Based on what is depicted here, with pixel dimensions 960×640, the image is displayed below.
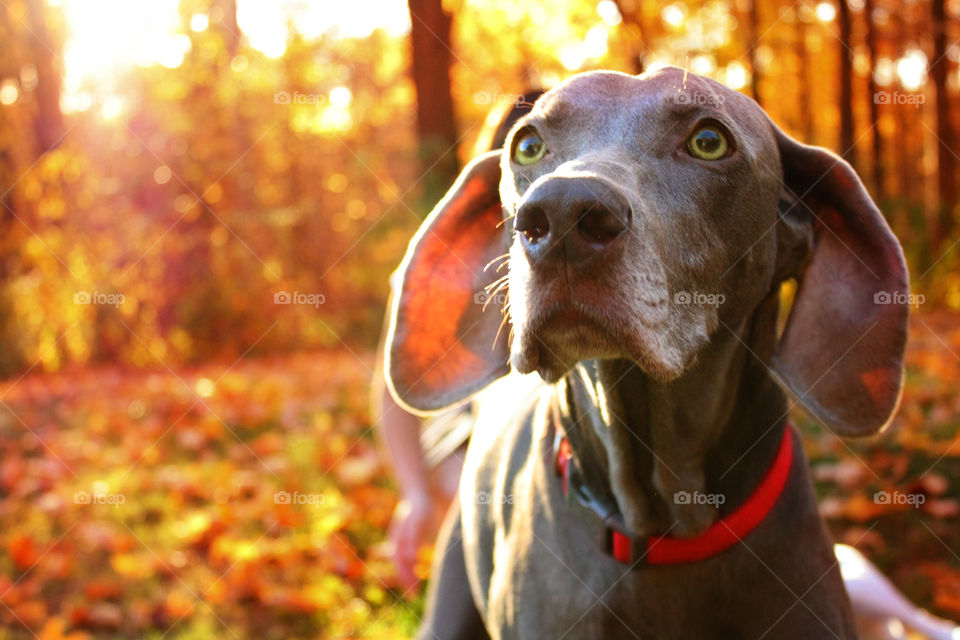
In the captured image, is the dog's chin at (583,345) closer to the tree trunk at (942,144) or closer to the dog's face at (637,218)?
the dog's face at (637,218)

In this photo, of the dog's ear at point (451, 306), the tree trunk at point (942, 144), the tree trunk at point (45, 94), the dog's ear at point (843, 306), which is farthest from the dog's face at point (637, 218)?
the tree trunk at point (45, 94)

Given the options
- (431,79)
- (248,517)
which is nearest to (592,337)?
(248,517)

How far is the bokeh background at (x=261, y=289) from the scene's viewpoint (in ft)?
13.8

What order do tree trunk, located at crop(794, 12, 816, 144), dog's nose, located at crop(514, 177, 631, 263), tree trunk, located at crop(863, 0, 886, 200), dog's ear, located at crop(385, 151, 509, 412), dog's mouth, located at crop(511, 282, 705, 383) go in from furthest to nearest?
1. tree trunk, located at crop(794, 12, 816, 144)
2. tree trunk, located at crop(863, 0, 886, 200)
3. dog's ear, located at crop(385, 151, 509, 412)
4. dog's mouth, located at crop(511, 282, 705, 383)
5. dog's nose, located at crop(514, 177, 631, 263)

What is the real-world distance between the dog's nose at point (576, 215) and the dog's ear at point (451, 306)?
853 millimetres

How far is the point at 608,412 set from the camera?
210 centimetres

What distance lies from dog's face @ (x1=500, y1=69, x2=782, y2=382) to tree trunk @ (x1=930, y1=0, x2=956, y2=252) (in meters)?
10.7

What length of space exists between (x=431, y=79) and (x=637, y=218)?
8.55m

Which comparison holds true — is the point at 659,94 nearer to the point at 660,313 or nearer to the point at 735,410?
the point at 660,313

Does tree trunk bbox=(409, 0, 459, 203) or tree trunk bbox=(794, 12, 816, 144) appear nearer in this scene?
tree trunk bbox=(409, 0, 459, 203)

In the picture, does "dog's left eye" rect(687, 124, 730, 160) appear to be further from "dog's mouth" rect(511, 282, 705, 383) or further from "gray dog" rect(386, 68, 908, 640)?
"dog's mouth" rect(511, 282, 705, 383)

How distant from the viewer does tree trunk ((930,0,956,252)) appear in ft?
39.2

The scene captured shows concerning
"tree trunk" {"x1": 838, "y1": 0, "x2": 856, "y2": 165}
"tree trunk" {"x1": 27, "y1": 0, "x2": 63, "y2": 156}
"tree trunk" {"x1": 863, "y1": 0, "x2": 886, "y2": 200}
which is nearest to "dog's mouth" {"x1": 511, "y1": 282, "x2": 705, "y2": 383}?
"tree trunk" {"x1": 863, "y1": 0, "x2": 886, "y2": 200}

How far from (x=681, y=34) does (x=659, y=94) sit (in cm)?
1389
